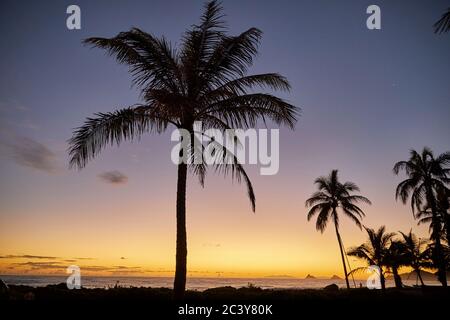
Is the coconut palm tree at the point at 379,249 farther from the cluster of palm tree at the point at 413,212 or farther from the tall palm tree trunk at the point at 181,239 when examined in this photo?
the tall palm tree trunk at the point at 181,239

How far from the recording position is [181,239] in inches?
400

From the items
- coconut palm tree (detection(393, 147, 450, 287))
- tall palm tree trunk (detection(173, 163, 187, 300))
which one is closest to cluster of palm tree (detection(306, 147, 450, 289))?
Answer: coconut palm tree (detection(393, 147, 450, 287))

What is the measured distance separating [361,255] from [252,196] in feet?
90.0

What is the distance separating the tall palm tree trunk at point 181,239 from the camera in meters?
9.94

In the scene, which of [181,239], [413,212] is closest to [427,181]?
[413,212]

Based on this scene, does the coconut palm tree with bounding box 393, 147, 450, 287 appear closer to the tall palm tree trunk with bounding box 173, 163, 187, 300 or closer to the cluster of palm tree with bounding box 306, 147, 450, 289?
the cluster of palm tree with bounding box 306, 147, 450, 289

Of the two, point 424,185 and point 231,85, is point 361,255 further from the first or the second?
point 231,85
